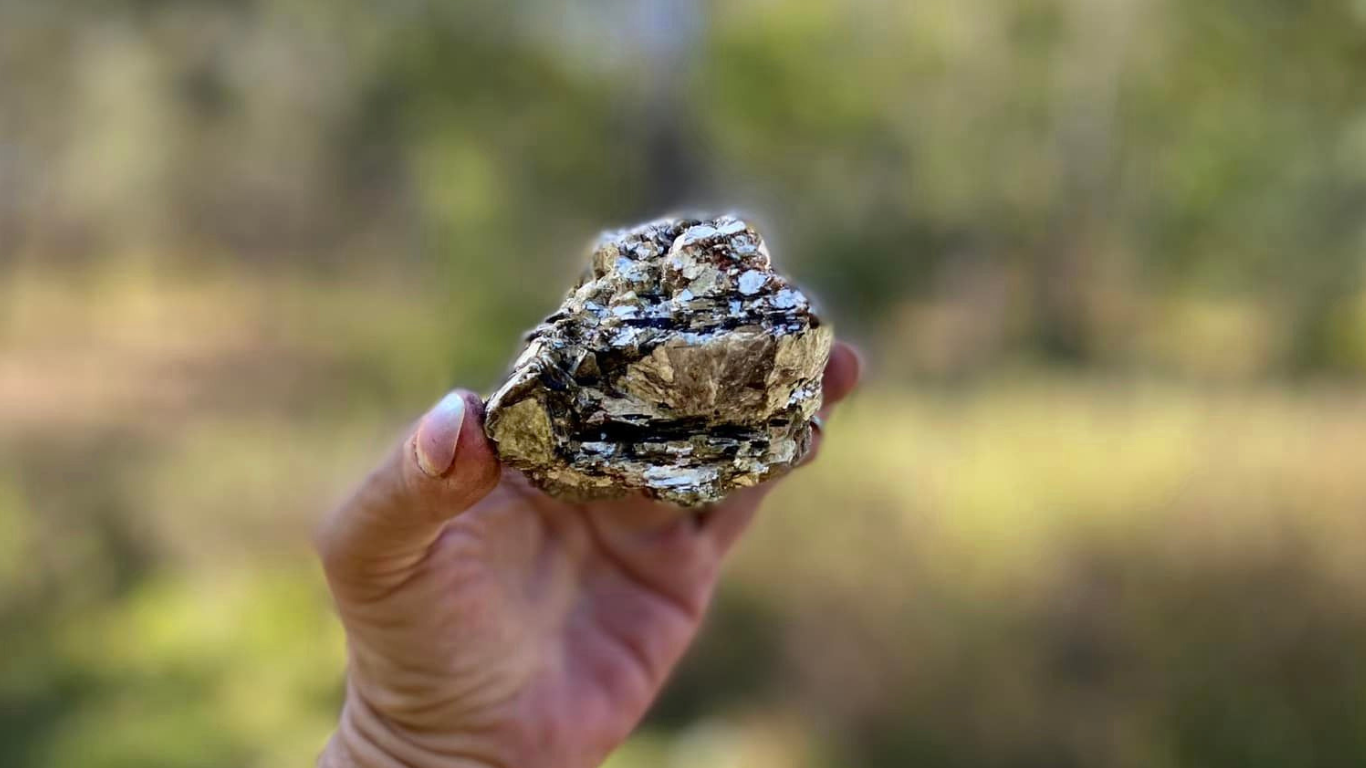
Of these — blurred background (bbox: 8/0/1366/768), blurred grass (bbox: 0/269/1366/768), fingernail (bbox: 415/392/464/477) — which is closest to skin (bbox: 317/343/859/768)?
fingernail (bbox: 415/392/464/477)

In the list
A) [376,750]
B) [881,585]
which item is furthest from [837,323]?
[376,750]

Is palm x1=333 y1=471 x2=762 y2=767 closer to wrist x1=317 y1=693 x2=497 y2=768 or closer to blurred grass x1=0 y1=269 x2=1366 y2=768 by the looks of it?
wrist x1=317 y1=693 x2=497 y2=768

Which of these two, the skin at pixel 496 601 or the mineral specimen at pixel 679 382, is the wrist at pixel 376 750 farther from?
the mineral specimen at pixel 679 382

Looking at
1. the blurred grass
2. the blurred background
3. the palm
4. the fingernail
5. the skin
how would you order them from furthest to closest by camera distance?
the blurred background < the blurred grass < the palm < the skin < the fingernail

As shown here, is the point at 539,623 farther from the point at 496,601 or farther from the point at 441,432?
the point at 441,432

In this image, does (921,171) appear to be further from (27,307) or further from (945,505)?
(27,307)

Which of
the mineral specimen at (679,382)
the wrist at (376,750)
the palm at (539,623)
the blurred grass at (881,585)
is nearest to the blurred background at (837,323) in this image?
the blurred grass at (881,585)

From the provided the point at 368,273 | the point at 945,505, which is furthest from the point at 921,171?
the point at 368,273
